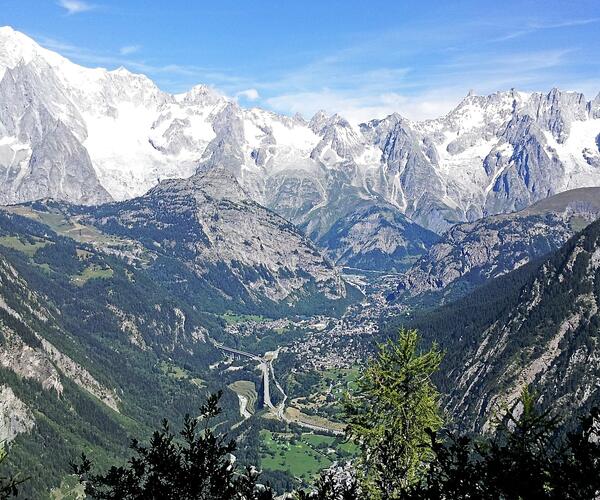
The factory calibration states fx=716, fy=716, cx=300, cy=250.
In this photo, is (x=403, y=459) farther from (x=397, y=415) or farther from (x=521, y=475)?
(x=521, y=475)

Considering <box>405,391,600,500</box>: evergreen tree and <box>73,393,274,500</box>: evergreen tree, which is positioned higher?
<box>405,391,600,500</box>: evergreen tree

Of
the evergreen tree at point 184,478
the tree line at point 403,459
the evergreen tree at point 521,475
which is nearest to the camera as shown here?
the evergreen tree at point 521,475

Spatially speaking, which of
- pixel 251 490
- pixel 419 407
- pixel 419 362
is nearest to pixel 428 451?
pixel 419 407

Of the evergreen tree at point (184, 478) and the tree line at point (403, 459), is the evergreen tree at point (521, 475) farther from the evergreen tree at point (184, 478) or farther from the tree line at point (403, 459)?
the evergreen tree at point (184, 478)

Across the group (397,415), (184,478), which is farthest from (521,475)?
(397,415)

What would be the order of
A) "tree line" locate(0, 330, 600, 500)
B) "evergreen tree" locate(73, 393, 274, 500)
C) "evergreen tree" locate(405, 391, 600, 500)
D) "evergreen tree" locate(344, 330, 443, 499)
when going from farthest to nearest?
"evergreen tree" locate(344, 330, 443, 499) < "evergreen tree" locate(73, 393, 274, 500) < "tree line" locate(0, 330, 600, 500) < "evergreen tree" locate(405, 391, 600, 500)

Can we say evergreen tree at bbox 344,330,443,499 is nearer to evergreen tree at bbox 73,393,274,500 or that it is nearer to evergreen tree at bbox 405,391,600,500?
evergreen tree at bbox 73,393,274,500

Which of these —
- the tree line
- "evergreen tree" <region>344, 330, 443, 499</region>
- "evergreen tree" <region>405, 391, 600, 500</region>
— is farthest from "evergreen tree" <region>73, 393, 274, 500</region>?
"evergreen tree" <region>344, 330, 443, 499</region>

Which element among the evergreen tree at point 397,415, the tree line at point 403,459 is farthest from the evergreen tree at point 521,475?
the evergreen tree at point 397,415

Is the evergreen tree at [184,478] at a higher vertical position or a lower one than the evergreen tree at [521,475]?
lower

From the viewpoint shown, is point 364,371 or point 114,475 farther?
point 364,371

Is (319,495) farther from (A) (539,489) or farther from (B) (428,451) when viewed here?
(B) (428,451)
